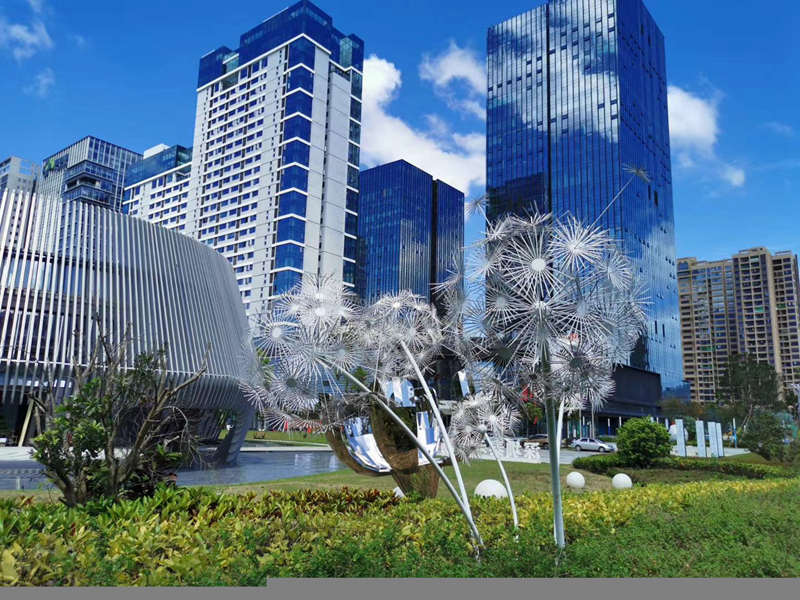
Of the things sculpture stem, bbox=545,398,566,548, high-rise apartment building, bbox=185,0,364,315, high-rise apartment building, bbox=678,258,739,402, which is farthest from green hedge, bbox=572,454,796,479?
high-rise apartment building, bbox=185,0,364,315

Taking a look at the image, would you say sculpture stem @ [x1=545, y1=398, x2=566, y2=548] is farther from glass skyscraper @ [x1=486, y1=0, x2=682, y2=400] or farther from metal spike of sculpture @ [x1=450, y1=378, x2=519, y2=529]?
glass skyscraper @ [x1=486, y1=0, x2=682, y2=400]

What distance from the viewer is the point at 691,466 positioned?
2066cm

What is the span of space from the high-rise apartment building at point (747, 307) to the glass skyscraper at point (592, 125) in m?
4.12

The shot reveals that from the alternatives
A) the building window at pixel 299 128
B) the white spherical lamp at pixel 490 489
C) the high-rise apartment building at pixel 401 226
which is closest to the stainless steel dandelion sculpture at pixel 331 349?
the white spherical lamp at pixel 490 489

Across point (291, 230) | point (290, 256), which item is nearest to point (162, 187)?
point (291, 230)

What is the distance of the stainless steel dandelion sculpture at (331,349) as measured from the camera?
278 inches

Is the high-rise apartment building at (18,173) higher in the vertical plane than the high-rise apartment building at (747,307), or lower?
higher

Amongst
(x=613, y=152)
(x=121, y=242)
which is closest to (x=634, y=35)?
(x=613, y=152)

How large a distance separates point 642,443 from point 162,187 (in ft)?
305

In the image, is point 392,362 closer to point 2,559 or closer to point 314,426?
point 314,426

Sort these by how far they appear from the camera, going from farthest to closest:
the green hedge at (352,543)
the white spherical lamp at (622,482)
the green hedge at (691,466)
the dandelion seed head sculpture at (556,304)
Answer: the green hedge at (691,466)
the white spherical lamp at (622,482)
the dandelion seed head sculpture at (556,304)
the green hedge at (352,543)

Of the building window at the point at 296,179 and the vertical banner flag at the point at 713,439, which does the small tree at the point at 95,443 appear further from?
the building window at the point at 296,179

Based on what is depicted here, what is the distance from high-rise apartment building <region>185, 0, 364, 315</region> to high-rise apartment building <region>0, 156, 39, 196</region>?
202 feet

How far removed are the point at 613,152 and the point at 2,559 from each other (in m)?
73.0
